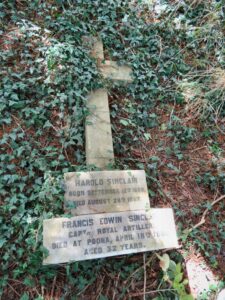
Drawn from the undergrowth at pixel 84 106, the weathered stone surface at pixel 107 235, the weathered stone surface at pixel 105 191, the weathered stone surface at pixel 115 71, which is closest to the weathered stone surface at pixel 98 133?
the undergrowth at pixel 84 106

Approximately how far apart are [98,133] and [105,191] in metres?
0.73

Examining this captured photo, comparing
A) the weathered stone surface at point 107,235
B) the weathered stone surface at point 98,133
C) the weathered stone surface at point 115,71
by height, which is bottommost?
the weathered stone surface at point 107,235

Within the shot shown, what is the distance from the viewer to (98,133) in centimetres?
341

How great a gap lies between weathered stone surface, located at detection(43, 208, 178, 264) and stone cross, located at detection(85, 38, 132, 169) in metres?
0.67

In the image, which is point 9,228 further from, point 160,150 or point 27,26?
point 27,26

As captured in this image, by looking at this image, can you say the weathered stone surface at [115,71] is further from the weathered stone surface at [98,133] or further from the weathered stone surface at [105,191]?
the weathered stone surface at [105,191]

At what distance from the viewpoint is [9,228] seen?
2.73 m

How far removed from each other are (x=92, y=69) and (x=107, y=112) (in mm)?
624

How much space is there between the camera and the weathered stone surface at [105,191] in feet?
9.45

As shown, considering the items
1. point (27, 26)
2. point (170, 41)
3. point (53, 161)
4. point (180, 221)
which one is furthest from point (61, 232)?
point (170, 41)

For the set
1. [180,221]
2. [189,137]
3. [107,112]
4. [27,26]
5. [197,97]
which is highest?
[27,26]

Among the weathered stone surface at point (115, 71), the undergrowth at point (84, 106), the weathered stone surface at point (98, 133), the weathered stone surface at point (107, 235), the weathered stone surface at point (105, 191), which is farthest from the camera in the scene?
the weathered stone surface at point (115, 71)

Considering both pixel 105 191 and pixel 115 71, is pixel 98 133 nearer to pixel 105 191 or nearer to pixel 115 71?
pixel 105 191

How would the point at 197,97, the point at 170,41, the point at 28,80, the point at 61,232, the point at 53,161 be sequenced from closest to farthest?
the point at 61,232 < the point at 53,161 < the point at 28,80 < the point at 197,97 < the point at 170,41
